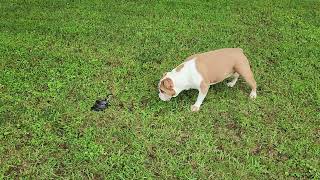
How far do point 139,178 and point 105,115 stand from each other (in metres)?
1.21

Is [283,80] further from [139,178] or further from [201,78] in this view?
[139,178]

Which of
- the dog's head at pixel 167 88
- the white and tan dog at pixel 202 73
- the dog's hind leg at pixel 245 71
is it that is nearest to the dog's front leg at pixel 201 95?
the white and tan dog at pixel 202 73

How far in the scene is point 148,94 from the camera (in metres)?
6.39

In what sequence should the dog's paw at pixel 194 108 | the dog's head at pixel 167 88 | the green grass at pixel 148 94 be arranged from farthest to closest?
the dog's paw at pixel 194 108 → the dog's head at pixel 167 88 → the green grass at pixel 148 94

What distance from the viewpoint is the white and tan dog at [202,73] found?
591 centimetres

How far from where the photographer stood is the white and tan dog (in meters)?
5.91

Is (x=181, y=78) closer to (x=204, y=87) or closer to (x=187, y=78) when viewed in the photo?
(x=187, y=78)

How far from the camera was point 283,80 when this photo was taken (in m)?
6.76

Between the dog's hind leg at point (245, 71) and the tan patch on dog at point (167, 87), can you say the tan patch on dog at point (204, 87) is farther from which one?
the dog's hind leg at point (245, 71)

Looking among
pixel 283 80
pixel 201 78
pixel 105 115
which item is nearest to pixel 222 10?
pixel 283 80

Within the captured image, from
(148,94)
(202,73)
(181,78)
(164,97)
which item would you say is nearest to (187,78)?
(181,78)

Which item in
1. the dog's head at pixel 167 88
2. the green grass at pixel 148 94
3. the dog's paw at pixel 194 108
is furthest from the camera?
the dog's paw at pixel 194 108

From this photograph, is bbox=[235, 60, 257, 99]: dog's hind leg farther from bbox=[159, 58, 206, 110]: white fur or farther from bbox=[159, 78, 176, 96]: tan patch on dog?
bbox=[159, 78, 176, 96]: tan patch on dog

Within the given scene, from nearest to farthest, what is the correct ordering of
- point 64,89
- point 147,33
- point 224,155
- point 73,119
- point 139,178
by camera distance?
1. point 139,178
2. point 224,155
3. point 73,119
4. point 64,89
5. point 147,33
